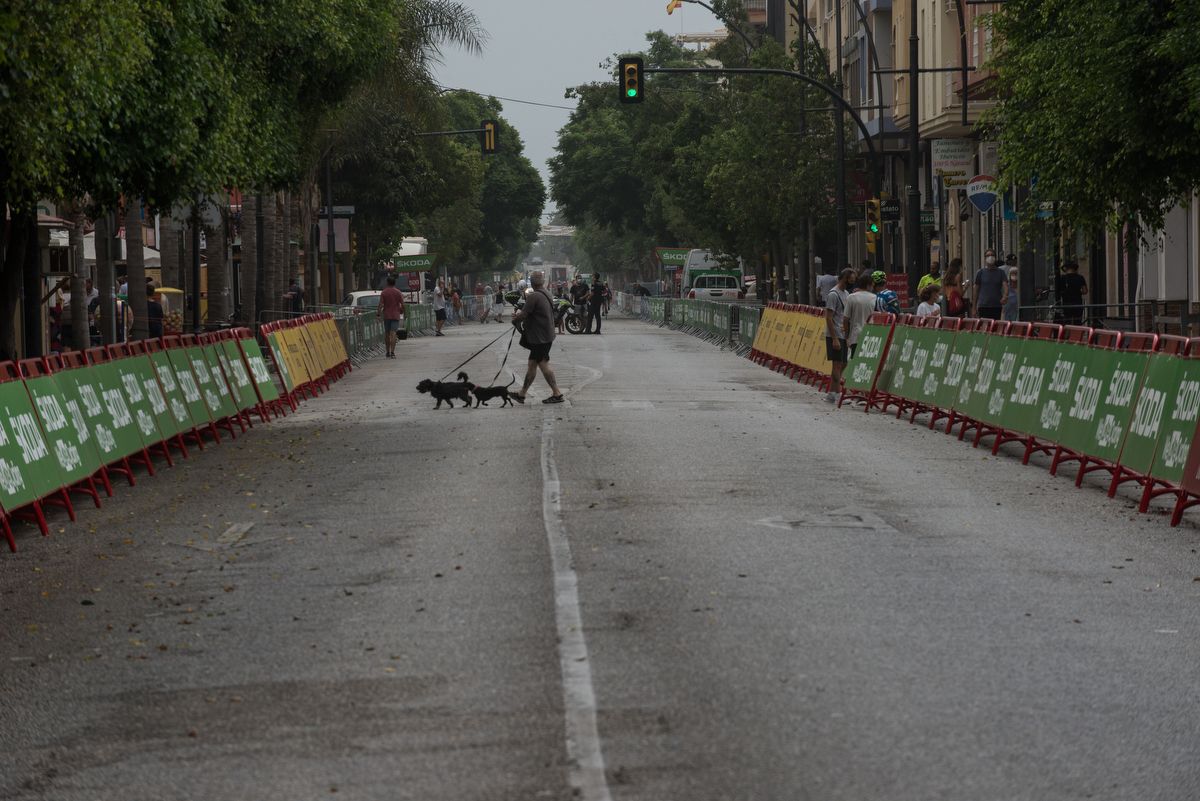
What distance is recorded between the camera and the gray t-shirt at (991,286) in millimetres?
29688

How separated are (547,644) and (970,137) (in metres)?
40.0

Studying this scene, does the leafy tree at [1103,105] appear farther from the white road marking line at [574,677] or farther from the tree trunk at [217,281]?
the tree trunk at [217,281]

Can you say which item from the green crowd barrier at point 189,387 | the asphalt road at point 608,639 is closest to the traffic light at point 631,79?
the green crowd barrier at point 189,387

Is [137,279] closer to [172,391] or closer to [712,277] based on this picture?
[172,391]

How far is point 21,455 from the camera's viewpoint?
12938mm

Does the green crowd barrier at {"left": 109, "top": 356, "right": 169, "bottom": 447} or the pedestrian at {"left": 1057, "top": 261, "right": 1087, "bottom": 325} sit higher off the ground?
the pedestrian at {"left": 1057, "top": 261, "right": 1087, "bottom": 325}

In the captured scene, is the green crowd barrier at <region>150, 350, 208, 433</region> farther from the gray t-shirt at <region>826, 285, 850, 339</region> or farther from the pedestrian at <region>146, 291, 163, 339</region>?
the pedestrian at <region>146, 291, 163, 339</region>

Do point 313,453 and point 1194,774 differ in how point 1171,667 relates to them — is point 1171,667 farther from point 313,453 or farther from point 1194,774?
point 313,453

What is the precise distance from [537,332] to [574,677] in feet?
59.4

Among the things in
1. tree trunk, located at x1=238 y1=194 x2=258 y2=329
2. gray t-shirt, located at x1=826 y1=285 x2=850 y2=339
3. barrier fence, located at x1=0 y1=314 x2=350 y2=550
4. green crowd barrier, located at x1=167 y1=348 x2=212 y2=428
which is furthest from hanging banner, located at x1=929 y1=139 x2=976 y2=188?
green crowd barrier, located at x1=167 y1=348 x2=212 y2=428

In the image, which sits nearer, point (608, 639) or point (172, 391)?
point (608, 639)

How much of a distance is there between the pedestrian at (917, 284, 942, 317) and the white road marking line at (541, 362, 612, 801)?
15.1m

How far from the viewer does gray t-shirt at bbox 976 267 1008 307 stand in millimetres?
29688

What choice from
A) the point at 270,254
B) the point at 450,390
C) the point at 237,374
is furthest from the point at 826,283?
the point at 237,374
